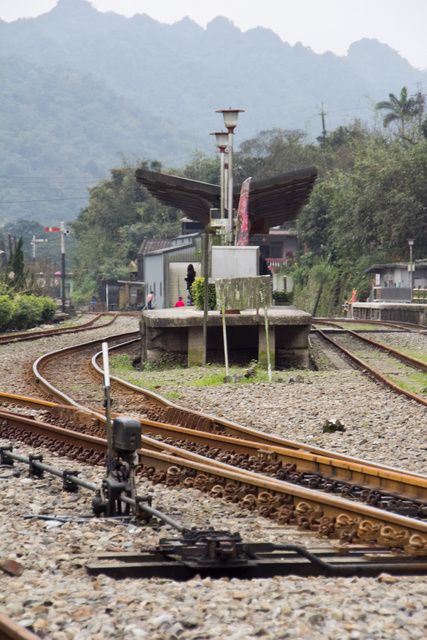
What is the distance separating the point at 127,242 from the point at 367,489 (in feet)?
268

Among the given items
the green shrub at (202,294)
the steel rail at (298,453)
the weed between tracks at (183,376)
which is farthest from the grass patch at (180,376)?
the steel rail at (298,453)

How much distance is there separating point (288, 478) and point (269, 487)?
789 mm

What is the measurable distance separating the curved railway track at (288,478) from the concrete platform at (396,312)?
28.5 metres

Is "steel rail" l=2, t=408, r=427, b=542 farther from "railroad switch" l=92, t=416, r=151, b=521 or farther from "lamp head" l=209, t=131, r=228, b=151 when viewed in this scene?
"lamp head" l=209, t=131, r=228, b=151

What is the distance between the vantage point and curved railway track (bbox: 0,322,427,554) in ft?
14.8

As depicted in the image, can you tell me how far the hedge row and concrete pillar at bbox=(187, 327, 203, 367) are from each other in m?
15.0

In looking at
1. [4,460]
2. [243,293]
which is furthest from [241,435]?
[243,293]

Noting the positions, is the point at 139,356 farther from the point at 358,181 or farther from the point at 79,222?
the point at 79,222

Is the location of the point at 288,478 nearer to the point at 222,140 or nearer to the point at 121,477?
the point at 121,477

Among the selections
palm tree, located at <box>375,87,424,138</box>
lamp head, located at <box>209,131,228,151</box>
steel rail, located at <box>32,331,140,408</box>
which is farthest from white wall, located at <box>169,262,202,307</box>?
palm tree, located at <box>375,87,424,138</box>

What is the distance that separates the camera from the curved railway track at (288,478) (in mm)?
4512

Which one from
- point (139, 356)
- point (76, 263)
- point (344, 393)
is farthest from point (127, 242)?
point (344, 393)

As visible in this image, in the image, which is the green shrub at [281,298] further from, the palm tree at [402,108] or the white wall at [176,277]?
the palm tree at [402,108]

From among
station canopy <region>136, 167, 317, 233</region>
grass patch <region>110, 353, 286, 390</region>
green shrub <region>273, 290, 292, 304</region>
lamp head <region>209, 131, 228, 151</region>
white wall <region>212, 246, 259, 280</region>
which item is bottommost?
grass patch <region>110, 353, 286, 390</region>
